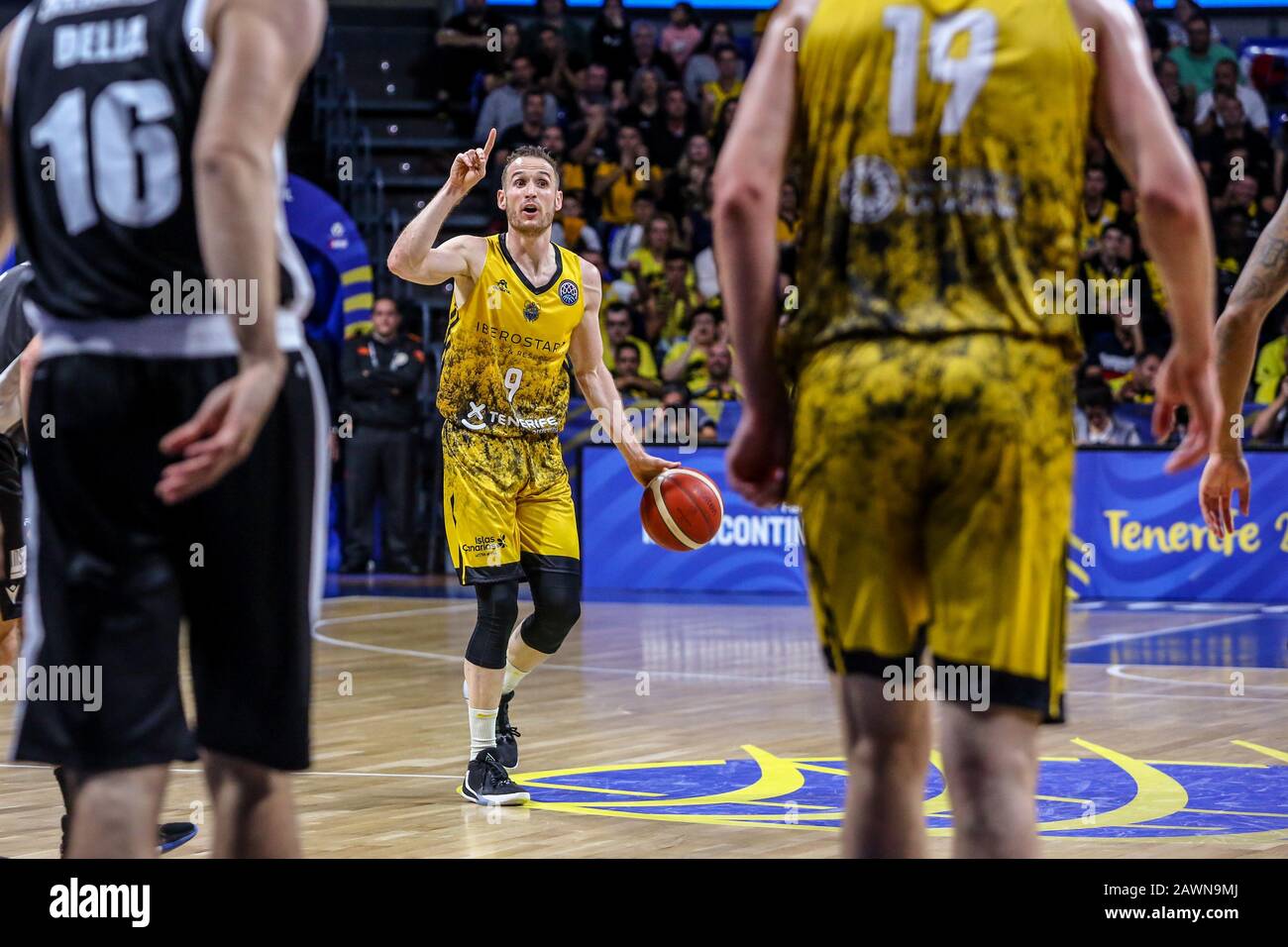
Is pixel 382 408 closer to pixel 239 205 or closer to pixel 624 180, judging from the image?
pixel 624 180

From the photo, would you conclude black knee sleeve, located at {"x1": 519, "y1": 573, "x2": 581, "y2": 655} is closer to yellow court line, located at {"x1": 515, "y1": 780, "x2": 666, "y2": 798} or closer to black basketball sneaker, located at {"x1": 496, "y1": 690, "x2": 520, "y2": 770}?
black basketball sneaker, located at {"x1": 496, "y1": 690, "x2": 520, "y2": 770}

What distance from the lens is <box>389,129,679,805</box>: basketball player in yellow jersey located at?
7074mm

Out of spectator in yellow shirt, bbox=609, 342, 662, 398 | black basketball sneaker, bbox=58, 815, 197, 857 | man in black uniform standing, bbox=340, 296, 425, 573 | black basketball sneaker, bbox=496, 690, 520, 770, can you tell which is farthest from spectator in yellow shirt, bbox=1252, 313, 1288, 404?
black basketball sneaker, bbox=58, 815, 197, 857

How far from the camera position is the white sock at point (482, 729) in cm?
700

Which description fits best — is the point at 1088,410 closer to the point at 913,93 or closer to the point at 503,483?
the point at 503,483

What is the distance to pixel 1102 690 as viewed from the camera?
991 centimetres

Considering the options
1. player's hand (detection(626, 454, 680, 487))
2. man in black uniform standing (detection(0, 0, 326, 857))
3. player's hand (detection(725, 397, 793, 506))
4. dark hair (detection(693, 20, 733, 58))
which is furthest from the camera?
dark hair (detection(693, 20, 733, 58))

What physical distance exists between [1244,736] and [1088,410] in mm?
Result: 6990

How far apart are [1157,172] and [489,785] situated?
4383 millimetres

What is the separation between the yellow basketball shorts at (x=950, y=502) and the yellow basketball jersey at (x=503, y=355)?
4182mm

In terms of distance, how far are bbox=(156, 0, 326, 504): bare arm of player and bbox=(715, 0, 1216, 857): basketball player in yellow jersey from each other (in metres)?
0.78

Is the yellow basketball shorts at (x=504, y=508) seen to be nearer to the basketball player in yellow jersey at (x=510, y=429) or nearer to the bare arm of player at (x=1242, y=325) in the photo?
the basketball player in yellow jersey at (x=510, y=429)

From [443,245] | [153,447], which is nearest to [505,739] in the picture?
[443,245]

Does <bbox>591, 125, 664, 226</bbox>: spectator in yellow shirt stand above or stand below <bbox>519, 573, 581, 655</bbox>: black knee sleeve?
above
